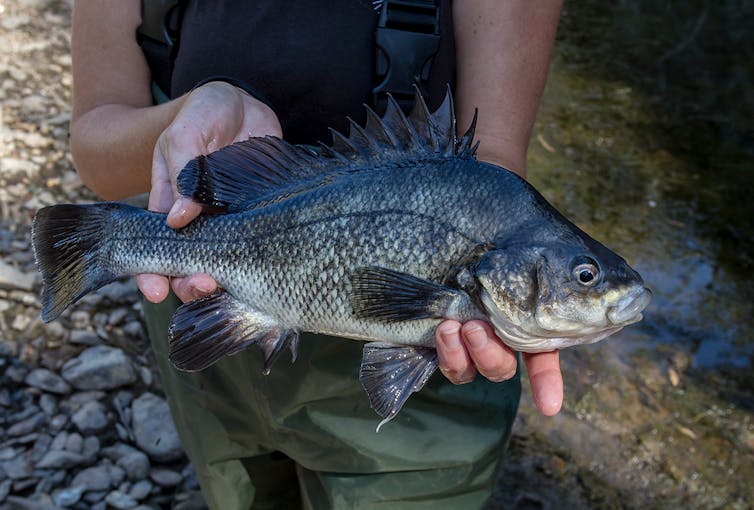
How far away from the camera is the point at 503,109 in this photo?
96.4 inches

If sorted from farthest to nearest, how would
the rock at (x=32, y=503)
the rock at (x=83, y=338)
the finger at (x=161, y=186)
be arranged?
the rock at (x=83, y=338) → the rock at (x=32, y=503) → the finger at (x=161, y=186)

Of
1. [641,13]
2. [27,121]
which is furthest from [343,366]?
[641,13]

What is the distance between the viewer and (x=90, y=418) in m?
3.65

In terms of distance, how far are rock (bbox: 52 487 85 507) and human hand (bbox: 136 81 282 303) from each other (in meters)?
1.58

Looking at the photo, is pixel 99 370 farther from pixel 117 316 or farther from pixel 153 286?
pixel 153 286

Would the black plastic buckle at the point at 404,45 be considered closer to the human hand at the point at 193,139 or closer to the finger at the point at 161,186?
the human hand at the point at 193,139

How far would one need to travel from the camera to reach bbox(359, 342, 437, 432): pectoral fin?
6.35 ft

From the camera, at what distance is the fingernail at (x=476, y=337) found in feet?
6.02

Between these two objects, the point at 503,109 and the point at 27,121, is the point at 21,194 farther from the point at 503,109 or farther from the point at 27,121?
the point at 503,109

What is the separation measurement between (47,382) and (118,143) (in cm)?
176

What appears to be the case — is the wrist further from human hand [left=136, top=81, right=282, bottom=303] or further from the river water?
the river water

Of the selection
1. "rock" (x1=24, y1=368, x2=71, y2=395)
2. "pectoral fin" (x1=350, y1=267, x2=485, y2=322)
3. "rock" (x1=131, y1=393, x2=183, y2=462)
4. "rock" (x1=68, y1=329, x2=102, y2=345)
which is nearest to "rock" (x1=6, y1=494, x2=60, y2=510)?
"rock" (x1=131, y1=393, x2=183, y2=462)

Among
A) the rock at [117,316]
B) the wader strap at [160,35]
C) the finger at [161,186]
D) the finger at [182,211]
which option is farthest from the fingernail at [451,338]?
the rock at [117,316]

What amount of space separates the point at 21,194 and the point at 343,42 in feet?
11.7
